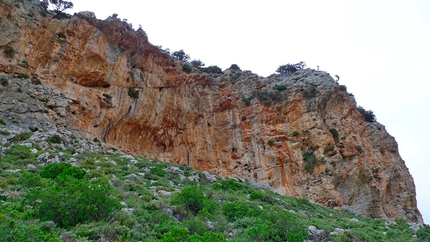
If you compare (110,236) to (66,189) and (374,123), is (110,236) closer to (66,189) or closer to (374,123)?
(66,189)

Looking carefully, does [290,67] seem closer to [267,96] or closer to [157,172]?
[267,96]

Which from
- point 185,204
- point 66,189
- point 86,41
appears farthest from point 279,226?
point 86,41

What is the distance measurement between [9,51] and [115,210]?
2093 cm

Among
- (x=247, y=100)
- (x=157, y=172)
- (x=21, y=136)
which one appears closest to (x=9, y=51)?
(x=21, y=136)

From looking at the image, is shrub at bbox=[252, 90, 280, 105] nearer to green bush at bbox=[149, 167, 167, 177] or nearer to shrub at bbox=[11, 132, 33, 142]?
green bush at bbox=[149, 167, 167, 177]

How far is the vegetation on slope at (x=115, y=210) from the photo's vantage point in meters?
9.62

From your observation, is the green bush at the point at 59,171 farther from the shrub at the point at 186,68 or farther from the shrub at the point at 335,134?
the shrub at the point at 335,134

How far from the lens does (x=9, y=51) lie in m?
26.5

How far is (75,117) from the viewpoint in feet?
89.5

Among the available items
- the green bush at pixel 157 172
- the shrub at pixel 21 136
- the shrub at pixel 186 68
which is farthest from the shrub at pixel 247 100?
the shrub at pixel 21 136

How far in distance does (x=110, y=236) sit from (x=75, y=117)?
19702 millimetres

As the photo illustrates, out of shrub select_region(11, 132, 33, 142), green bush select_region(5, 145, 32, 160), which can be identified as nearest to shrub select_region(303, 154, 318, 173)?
shrub select_region(11, 132, 33, 142)

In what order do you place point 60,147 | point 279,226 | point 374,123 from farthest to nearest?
point 374,123 < point 60,147 < point 279,226

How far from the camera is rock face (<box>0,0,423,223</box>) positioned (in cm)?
2889
